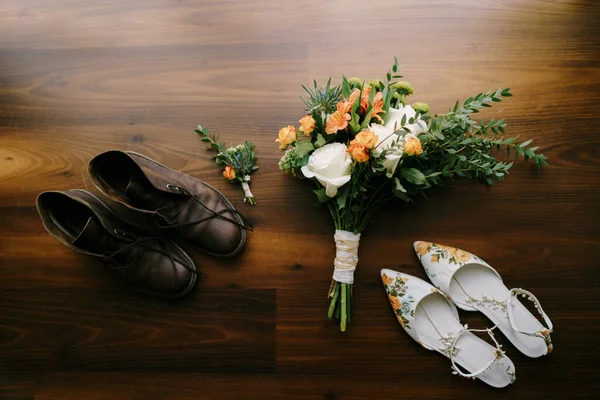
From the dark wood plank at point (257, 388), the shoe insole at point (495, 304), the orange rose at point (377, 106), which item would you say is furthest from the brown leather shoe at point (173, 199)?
the shoe insole at point (495, 304)

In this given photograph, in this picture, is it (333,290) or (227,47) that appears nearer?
(333,290)

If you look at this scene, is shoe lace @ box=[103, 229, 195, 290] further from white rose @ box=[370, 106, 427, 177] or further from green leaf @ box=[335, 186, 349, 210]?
white rose @ box=[370, 106, 427, 177]

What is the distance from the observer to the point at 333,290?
1067 millimetres

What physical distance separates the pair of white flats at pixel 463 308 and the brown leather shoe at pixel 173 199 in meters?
0.45

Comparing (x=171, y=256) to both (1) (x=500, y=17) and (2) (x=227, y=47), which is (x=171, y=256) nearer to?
(2) (x=227, y=47)

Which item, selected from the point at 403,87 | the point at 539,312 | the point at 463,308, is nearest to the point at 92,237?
the point at 403,87

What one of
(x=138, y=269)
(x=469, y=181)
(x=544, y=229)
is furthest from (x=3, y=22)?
(x=544, y=229)

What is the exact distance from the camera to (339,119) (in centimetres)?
85

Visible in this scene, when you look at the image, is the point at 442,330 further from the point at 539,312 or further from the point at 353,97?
the point at 353,97

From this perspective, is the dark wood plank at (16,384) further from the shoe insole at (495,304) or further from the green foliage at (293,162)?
→ the shoe insole at (495,304)

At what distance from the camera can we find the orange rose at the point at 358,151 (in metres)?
0.82

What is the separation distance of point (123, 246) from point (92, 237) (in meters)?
0.08

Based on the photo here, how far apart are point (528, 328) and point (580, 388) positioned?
21 centimetres

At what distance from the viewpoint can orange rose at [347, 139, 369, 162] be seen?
0.82 meters
